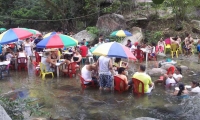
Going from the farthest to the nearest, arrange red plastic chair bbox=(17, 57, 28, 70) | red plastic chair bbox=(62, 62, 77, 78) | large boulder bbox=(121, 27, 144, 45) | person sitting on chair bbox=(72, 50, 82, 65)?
large boulder bbox=(121, 27, 144, 45)
red plastic chair bbox=(17, 57, 28, 70)
person sitting on chair bbox=(72, 50, 82, 65)
red plastic chair bbox=(62, 62, 77, 78)

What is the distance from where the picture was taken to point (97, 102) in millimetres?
7660

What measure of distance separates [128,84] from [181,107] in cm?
182

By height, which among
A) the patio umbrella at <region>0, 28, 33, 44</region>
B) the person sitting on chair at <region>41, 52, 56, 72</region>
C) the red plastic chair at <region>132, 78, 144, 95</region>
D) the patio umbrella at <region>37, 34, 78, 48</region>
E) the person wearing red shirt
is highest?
the patio umbrella at <region>0, 28, 33, 44</region>

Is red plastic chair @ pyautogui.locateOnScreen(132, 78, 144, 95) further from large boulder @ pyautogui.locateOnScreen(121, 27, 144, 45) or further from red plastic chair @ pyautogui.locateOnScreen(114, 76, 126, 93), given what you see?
large boulder @ pyautogui.locateOnScreen(121, 27, 144, 45)

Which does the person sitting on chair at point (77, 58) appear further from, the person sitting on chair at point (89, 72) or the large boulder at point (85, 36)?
the large boulder at point (85, 36)

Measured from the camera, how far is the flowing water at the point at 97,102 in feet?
22.1

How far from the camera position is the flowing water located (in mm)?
6723

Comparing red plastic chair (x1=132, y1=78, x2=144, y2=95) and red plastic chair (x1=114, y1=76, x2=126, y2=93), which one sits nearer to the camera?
red plastic chair (x1=132, y1=78, x2=144, y2=95)

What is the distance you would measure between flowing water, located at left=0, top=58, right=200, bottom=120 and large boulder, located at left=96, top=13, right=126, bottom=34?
33.1ft

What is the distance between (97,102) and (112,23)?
12466mm

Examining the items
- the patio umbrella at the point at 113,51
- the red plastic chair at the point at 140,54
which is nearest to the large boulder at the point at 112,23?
the red plastic chair at the point at 140,54

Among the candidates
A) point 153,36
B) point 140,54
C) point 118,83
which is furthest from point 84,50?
point 153,36

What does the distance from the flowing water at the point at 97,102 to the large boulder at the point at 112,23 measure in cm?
1010

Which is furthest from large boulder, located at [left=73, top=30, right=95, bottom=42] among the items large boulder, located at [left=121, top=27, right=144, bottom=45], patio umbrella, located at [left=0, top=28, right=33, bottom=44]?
patio umbrella, located at [left=0, top=28, right=33, bottom=44]
